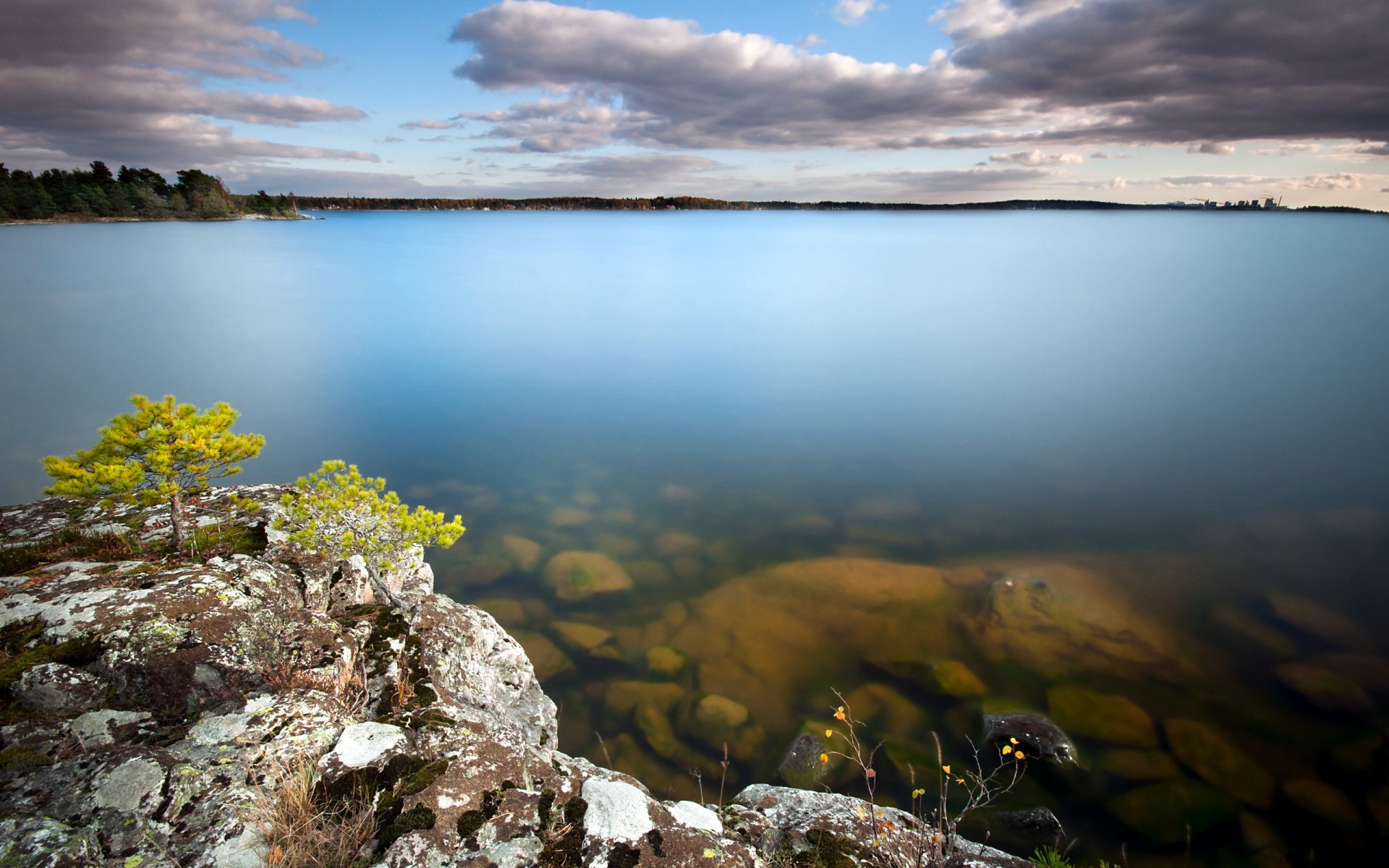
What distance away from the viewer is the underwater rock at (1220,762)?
10250 millimetres

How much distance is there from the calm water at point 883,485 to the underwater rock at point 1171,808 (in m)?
0.06

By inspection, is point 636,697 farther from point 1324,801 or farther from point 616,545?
point 1324,801

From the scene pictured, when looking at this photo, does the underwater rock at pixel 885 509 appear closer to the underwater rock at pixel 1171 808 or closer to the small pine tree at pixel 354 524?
the underwater rock at pixel 1171 808

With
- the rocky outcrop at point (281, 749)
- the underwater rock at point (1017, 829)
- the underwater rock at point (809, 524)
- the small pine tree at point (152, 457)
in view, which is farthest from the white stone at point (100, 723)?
the underwater rock at point (809, 524)

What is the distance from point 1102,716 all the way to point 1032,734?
1.84 meters

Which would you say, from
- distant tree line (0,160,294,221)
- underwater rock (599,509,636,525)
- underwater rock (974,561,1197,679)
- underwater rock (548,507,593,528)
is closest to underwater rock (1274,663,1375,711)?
underwater rock (974,561,1197,679)

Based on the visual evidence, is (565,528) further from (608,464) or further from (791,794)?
(791,794)

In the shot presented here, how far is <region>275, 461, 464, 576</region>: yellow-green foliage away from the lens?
8836 mm

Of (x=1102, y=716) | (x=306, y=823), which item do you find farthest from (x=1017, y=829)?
(x=306, y=823)

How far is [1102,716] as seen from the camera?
38.1 ft

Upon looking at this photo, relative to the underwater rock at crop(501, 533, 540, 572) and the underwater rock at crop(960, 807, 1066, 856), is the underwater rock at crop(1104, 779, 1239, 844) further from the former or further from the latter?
the underwater rock at crop(501, 533, 540, 572)

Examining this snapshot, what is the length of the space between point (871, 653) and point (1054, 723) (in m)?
3.50

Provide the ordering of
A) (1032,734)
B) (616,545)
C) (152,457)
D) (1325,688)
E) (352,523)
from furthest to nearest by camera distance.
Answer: (616,545), (1325,688), (1032,734), (352,523), (152,457)

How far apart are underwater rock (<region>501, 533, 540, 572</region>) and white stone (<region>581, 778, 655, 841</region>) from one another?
11.1 meters
